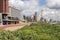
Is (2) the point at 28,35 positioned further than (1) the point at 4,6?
No

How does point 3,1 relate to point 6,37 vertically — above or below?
above

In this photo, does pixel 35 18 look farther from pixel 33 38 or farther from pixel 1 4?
pixel 33 38

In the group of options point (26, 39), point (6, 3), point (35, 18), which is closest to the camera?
point (26, 39)

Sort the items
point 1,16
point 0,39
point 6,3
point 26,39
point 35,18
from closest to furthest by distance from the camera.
Answer: point 0,39 < point 26,39 < point 1,16 < point 6,3 < point 35,18

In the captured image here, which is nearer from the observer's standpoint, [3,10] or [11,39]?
[11,39]


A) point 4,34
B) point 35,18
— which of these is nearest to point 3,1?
point 35,18

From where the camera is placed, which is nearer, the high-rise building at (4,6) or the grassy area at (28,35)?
the grassy area at (28,35)

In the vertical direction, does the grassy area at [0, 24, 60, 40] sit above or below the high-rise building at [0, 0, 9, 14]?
below

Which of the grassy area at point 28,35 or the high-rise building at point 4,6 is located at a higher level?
the high-rise building at point 4,6

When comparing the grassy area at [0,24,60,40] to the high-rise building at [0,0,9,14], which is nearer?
the grassy area at [0,24,60,40]

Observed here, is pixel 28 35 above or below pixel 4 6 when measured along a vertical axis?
below

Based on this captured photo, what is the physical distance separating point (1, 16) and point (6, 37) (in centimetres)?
4840

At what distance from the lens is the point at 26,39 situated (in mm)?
16156

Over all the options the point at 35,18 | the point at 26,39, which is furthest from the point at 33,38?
the point at 35,18
